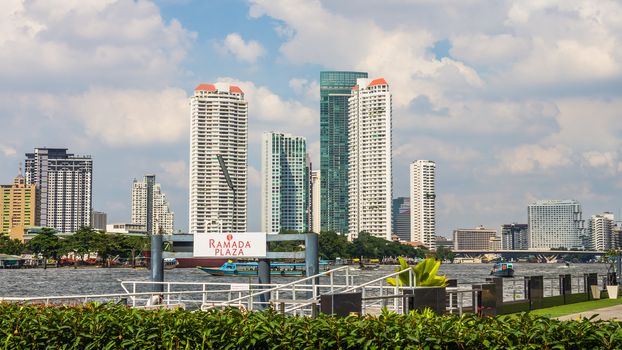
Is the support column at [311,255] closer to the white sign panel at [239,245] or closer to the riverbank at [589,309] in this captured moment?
the white sign panel at [239,245]

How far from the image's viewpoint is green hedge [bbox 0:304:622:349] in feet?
32.2

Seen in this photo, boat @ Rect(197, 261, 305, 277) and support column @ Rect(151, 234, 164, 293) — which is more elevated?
support column @ Rect(151, 234, 164, 293)

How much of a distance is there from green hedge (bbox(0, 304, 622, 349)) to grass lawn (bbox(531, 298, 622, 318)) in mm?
21548

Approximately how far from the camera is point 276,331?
1080 centimetres

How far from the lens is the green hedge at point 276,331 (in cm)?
983

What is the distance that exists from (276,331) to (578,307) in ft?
89.3

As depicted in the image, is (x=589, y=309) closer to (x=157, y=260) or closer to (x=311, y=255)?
(x=311, y=255)

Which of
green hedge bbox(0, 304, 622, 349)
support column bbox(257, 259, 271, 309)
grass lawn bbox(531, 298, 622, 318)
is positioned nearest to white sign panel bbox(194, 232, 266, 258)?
support column bbox(257, 259, 271, 309)

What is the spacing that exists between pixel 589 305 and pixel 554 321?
2808cm

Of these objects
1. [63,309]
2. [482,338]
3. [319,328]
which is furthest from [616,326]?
[63,309]

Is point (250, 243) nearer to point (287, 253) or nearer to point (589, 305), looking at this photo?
point (287, 253)

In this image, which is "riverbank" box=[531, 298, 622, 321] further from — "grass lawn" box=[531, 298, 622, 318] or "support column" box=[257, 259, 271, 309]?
"support column" box=[257, 259, 271, 309]

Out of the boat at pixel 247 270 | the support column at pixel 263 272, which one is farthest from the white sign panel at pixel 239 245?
the boat at pixel 247 270

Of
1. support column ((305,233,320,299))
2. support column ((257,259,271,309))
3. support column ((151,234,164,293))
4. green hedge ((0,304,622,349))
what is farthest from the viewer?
support column ((151,234,164,293))
